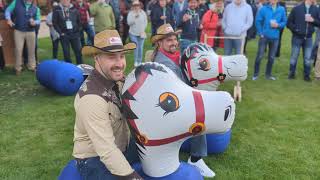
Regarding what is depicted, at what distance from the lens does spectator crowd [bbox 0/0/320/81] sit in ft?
27.6

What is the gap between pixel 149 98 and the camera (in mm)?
2775

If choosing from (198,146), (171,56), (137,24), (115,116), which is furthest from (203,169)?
(137,24)

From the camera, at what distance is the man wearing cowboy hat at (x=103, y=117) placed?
2.73 m

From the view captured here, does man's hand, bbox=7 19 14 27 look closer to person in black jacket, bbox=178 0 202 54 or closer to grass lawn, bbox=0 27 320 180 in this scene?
grass lawn, bbox=0 27 320 180

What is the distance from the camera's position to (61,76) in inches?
291

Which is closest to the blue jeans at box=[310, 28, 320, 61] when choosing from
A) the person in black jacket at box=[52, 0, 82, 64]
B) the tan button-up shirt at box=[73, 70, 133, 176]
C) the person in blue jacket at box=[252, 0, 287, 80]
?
the person in blue jacket at box=[252, 0, 287, 80]

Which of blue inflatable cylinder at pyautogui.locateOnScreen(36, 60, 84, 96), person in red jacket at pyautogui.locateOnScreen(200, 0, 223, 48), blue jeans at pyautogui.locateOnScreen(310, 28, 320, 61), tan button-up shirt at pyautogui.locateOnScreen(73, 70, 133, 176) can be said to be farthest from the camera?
blue jeans at pyautogui.locateOnScreen(310, 28, 320, 61)

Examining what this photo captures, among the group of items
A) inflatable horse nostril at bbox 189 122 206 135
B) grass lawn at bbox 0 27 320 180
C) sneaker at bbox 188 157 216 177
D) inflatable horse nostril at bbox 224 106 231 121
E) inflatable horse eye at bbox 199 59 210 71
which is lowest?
grass lawn at bbox 0 27 320 180

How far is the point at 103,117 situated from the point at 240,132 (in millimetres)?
3582

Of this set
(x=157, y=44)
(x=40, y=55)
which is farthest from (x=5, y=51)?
(x=157, y=44)

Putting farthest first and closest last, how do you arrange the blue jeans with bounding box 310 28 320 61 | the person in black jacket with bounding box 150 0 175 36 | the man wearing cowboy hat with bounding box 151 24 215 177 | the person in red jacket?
→ 1. the person in black jacket with bounding box 150 0 175 36
2. the blue jeans with bounding box 310 28 320 61
3. the person in red jacket
4. the man wearing cowboy hat with bounding box 151 24 215 177

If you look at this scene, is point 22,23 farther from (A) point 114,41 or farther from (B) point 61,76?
(A) point 114,41

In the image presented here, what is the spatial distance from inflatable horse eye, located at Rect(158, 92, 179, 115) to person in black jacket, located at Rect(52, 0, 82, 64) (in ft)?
21.9

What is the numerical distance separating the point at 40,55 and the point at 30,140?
6.14 meters
